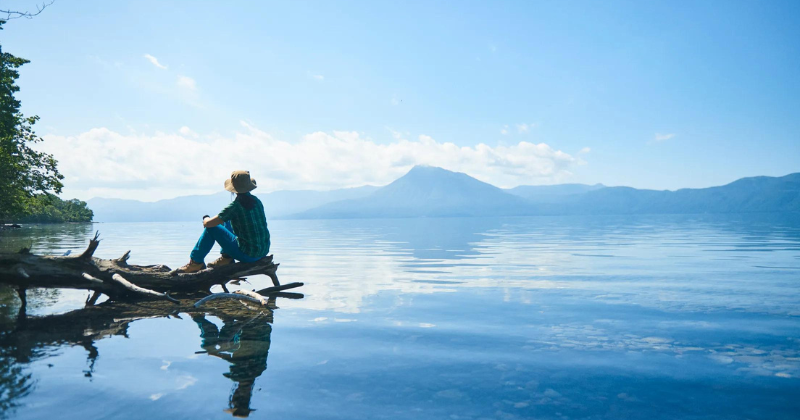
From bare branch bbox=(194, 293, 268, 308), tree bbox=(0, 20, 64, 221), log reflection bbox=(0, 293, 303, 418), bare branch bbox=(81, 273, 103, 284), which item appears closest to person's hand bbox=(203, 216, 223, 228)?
bare branch bbox=(194, 293, 268, 308)

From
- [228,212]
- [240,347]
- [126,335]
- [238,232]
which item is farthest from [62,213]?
[240,347]

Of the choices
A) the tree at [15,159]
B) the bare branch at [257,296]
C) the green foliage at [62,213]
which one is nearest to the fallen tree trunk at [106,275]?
the bare branch at [257,296]

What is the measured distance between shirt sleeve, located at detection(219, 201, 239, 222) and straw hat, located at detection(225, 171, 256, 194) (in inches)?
12.1

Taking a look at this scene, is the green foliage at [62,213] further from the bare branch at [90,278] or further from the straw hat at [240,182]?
the straw hat at [240,182]

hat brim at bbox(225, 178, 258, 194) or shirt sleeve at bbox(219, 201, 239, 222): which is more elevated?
hat brim at bbox(225, 178, 258, 194)

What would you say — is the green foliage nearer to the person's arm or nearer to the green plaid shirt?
the green plaid shirt

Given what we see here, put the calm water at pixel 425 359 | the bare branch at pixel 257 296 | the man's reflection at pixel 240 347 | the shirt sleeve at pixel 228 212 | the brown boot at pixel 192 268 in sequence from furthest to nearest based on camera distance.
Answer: the brown boot at pixel 192 268
the bare branch at pixel 257 296
the shirt sleeve at pixel 228 212
the man's reflection at pixel 240 347
the calm water at pixel 425 359

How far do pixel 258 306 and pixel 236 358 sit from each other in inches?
151

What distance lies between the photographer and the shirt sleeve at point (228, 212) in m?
9.59

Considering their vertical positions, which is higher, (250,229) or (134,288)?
(250,229)

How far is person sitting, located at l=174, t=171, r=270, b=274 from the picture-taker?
9.84 metres

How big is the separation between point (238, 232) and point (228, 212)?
2.50ft

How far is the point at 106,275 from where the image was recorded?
942 cm

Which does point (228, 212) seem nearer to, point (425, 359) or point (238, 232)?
point (238, 232)
